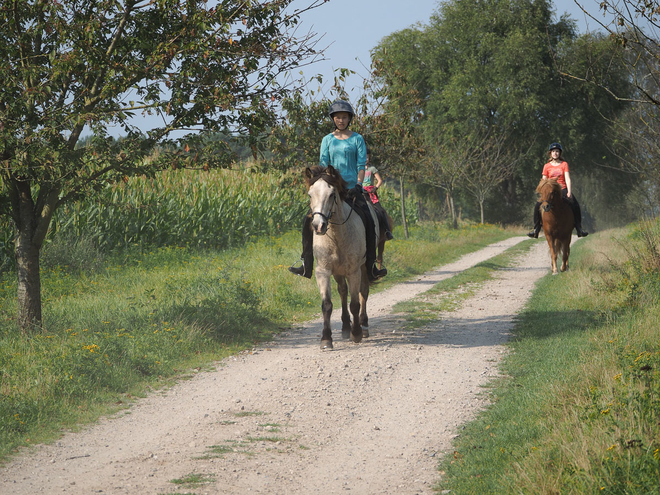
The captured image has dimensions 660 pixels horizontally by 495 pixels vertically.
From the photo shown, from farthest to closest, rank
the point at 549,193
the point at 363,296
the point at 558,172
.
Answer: the point at 558,172
the point at 549,193
the point at 363,296

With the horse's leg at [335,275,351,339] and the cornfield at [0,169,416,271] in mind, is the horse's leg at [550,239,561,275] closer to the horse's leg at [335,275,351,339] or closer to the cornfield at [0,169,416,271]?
the cornfield at [0,169,416,271]

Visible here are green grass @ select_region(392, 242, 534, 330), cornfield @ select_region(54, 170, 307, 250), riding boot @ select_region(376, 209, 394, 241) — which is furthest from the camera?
cornfield @ select_region(54, 170, 307, 250)

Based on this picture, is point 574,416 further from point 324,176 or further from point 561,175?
point 561,175

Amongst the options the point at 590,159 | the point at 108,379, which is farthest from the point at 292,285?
the point at 590,159

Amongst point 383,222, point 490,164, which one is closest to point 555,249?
point 383,222

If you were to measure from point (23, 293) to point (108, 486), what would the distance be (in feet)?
17.6

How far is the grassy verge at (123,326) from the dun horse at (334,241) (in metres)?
1.43

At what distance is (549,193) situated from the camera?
1401cm

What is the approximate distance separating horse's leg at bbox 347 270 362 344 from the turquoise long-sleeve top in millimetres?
1354

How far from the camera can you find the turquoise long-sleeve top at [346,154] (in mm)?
8688

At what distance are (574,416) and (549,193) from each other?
1035 centimetres

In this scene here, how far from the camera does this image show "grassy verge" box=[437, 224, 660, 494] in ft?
11.8

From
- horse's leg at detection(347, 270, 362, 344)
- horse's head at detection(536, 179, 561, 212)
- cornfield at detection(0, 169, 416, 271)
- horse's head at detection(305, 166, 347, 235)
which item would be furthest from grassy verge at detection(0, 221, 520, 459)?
horse's head at detection(536, 179, 561, 212)

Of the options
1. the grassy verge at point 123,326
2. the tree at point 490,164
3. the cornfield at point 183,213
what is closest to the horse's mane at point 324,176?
the grassy verge at point 123,326
